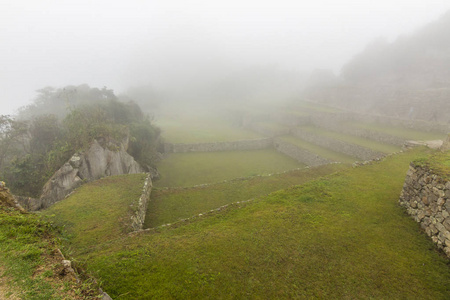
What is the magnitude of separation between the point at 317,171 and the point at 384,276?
9.53m

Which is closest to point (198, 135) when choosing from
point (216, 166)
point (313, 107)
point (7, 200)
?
point (216, 166)

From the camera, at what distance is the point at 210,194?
483 inches

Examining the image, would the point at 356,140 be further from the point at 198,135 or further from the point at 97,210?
the point at 97,210

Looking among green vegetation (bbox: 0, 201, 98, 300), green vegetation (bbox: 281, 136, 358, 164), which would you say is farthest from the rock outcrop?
green vegetation (bbox: 281, 136, 358, 164)

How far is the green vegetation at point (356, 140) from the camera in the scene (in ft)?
62.0

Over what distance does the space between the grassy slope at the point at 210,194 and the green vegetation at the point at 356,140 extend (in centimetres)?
726

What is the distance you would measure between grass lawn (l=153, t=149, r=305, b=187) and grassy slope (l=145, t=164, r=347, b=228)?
5.43 metres

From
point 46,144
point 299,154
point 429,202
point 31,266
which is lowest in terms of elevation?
point 299,154

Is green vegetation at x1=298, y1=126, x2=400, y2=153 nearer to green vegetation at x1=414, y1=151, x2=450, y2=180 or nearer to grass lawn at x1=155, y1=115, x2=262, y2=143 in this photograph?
grass lawn at x1=155, y1=115, x2=262, y2=143

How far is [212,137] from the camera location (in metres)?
30.0

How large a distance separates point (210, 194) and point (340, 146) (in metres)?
15.6

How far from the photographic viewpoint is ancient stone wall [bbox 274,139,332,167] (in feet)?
67.3

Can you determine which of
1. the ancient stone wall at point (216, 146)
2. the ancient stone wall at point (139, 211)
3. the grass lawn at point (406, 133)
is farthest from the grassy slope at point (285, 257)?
the ancient stone wall at point (216, 146)

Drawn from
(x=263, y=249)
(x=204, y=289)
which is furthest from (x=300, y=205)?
(x=204, y=289)
